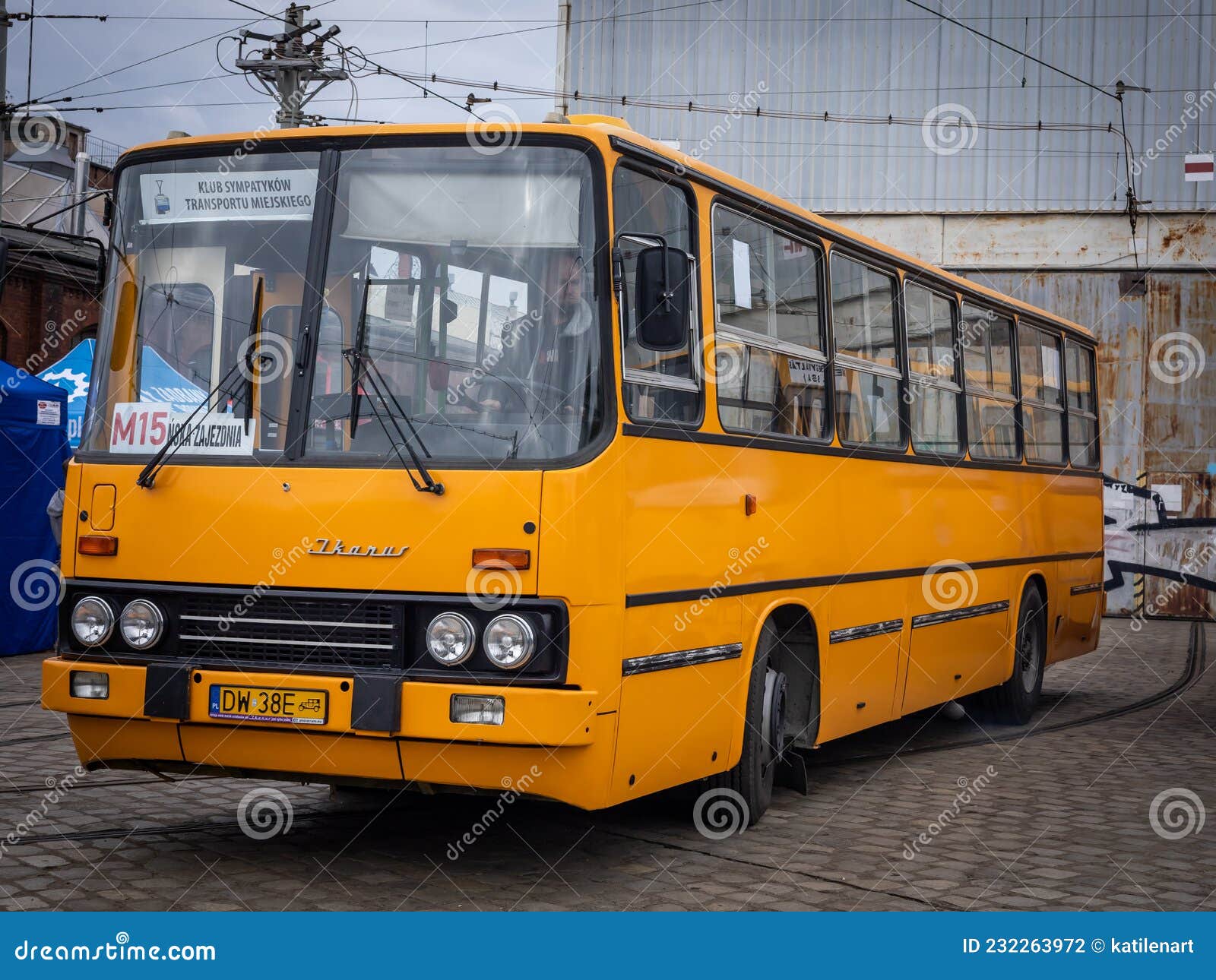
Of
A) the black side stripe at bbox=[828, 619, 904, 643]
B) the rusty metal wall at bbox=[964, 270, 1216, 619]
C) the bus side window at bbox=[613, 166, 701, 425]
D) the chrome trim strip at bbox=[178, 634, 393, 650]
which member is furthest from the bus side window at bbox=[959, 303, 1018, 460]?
the rusty metal wall at bbox=[964, 270, 1216, 619]

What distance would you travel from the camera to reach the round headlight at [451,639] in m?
6.19

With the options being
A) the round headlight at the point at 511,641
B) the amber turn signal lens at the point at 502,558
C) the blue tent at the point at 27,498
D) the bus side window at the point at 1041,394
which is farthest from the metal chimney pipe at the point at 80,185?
the round headlight at the point at 511,641

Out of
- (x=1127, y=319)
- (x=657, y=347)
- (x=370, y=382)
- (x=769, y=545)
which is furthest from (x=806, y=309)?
(x=1127, y=319)

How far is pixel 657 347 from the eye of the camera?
6527mm

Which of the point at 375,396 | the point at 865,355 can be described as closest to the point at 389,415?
the point at 375,396

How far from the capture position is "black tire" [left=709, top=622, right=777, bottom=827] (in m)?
7.89

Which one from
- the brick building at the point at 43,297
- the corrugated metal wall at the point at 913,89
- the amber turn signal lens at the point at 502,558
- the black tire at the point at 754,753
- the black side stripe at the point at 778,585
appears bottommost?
the black tire at the point at 754,753

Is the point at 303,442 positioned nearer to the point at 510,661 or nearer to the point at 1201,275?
the point at 510,661

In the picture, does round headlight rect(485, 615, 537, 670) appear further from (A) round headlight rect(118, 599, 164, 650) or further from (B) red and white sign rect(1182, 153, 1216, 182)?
(B) red and white sign rect(1182, 153, 1216, 182)

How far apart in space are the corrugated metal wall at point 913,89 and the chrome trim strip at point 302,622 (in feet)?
69.5

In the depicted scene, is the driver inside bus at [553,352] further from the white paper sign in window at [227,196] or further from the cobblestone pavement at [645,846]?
the cobblestone pavement at [645,846]

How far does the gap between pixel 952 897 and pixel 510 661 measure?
84.2 inches

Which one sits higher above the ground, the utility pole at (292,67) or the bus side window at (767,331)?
the utility pole at (292,67)

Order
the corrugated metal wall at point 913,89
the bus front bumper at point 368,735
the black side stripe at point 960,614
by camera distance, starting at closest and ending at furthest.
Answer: the bus front bumper at point 368,735, the black side stripe at point 960,614, the corrugated metal wall at point 913,89
